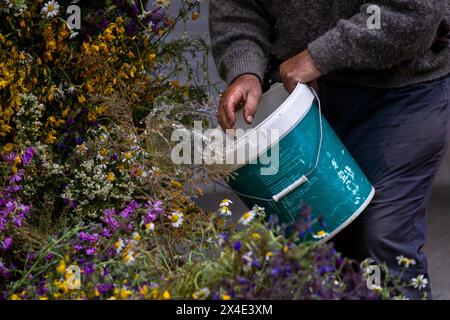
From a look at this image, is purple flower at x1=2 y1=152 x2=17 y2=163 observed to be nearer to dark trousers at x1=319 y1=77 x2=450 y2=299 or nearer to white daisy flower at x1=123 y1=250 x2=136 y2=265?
white daisy flower at x1=123 y1=250 x2=136 y2=265

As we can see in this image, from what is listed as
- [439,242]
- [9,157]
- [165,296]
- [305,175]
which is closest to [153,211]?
[305,175]

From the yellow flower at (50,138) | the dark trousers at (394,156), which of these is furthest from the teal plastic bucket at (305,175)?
the yellow flower at (50,138)

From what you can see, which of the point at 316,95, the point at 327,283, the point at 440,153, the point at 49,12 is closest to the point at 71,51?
the point at 49,12

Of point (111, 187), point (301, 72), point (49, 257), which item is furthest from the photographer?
point (111, 187)

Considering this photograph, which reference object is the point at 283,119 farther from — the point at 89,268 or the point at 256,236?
the point at 89,268

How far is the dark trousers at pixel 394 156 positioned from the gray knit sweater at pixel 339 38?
5 centimetres

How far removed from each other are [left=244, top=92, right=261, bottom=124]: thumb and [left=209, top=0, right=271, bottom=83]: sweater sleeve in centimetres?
15

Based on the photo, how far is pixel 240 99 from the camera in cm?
277

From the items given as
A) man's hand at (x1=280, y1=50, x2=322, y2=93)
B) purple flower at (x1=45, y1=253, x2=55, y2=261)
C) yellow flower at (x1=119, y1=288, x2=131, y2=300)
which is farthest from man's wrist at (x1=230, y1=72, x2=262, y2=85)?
yellow flower at (x1=119, y1=288, x2=131, y2=300)

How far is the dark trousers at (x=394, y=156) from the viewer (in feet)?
8.76

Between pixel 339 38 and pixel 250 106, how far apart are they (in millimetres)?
309

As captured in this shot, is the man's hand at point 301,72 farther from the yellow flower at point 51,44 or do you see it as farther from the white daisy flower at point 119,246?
the yellow flower at point 51,44

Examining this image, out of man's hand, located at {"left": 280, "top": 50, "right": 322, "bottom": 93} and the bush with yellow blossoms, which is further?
man's hand, located at {"left": 280, "top": 50, "right": 322, "bottom": 93}

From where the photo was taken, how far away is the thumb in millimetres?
2669
